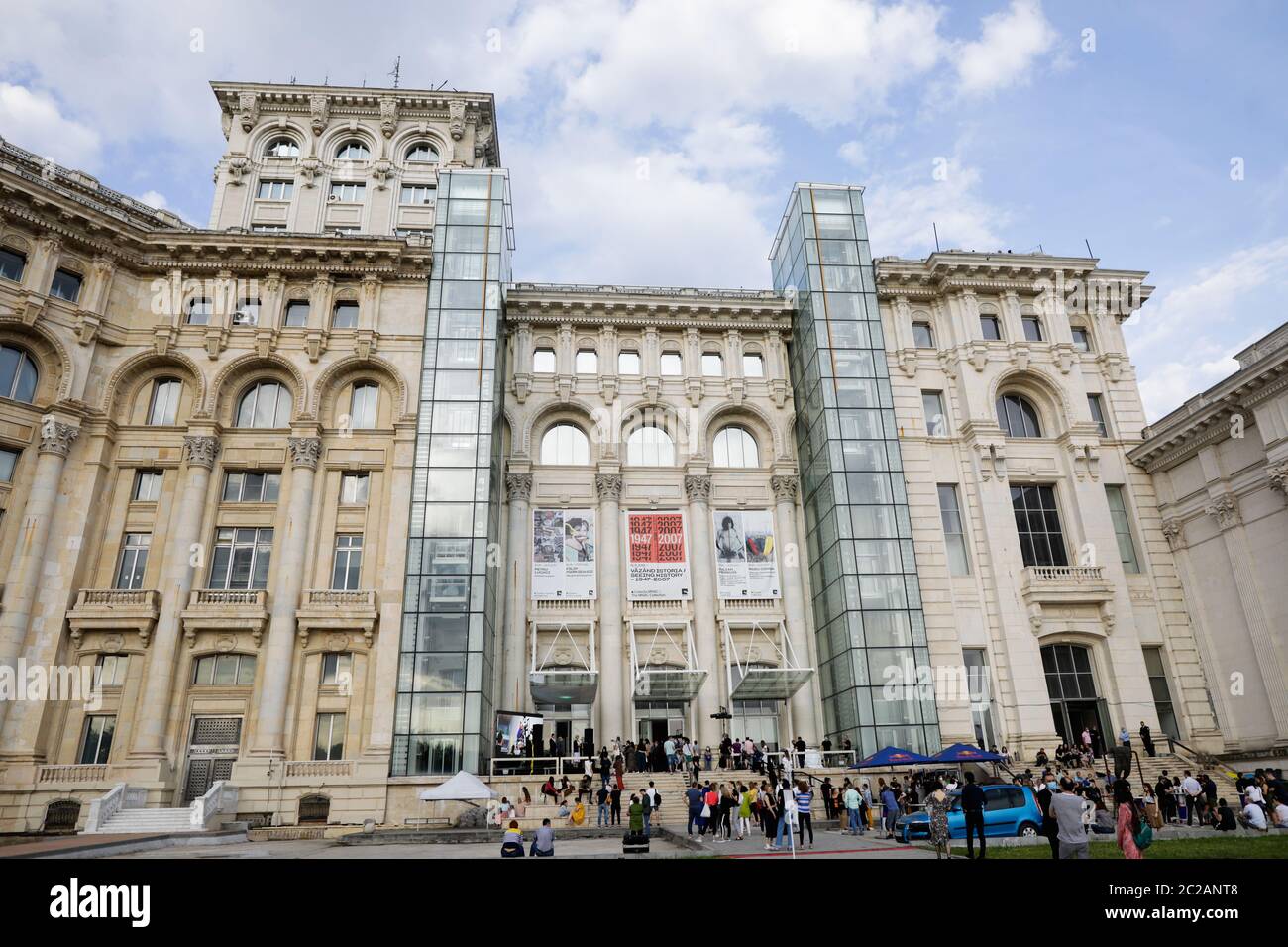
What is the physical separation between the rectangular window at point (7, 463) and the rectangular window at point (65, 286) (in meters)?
6.94

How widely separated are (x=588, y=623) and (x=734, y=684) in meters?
7.01

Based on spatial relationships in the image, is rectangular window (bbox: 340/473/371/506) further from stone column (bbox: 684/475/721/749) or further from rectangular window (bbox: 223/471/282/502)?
stone column (bbox: 684/475/721/749)

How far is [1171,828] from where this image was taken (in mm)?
23391

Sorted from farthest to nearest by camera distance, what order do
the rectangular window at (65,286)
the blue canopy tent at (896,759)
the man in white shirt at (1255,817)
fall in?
1. the rectangular window at (65,286)
2. the blue canopy tent at (896,759)
3. the man in white shirt at (1255,817)

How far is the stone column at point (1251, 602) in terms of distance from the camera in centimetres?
3244

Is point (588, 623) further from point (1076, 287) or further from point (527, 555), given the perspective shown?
point (1076, 287)

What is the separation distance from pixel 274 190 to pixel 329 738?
104ft

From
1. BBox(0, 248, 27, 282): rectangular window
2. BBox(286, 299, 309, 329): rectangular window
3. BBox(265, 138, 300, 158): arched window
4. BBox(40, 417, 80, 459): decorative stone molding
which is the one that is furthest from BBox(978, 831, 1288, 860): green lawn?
BBox(265, 138, 300, 158): arched window

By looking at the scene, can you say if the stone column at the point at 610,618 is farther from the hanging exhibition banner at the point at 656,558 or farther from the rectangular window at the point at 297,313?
the rectangular window at the point at 297,313

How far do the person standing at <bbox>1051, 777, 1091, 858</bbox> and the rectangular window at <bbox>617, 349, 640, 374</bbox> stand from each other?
105ft

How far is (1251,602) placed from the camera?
111 ft

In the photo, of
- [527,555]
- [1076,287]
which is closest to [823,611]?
[527,555]

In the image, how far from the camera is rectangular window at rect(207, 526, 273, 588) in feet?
112

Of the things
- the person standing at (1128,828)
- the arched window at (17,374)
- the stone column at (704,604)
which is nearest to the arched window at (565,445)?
the stone column at (704,604)
